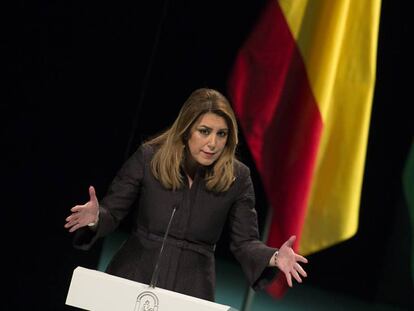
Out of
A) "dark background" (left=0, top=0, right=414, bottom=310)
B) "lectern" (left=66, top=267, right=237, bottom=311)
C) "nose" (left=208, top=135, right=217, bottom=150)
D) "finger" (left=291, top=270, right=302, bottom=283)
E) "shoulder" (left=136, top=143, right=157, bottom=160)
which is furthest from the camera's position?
"dark background" (left=0, top=0, right=414, bottom=310)

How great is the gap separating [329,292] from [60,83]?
Answer: 337cm

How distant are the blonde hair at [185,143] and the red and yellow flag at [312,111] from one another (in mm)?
1452

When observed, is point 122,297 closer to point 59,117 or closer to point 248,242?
point 248,242

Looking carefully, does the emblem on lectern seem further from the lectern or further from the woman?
the woman

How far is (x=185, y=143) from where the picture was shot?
2479mm

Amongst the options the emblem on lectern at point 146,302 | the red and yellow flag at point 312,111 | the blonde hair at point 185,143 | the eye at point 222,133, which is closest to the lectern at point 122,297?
the emblem on lectern at point 146,302

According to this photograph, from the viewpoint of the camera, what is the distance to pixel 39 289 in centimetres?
344

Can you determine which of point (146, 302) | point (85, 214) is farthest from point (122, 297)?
point (85, 214)

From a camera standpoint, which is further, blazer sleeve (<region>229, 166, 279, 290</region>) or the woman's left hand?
blazer sleeve (<region>229, 166, 279, 290</region>)

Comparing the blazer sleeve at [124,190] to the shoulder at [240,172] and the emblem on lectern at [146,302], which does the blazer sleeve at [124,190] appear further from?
the emblem on lectern at [146,302]

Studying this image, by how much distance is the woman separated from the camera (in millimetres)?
2406

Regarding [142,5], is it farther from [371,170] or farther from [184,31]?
[371,170]

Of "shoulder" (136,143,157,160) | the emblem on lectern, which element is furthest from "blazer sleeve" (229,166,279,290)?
the emblem on lectern

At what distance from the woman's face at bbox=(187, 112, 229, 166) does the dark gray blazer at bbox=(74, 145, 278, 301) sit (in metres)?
0.10
